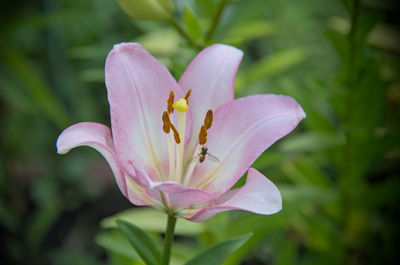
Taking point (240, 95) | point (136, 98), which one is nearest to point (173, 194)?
point (136, 98)

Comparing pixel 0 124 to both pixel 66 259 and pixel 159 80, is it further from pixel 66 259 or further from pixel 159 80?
pixel 159 80

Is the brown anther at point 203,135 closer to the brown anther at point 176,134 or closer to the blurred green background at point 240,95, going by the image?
the brown anther at point 176,134

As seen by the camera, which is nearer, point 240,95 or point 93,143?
point 93,143

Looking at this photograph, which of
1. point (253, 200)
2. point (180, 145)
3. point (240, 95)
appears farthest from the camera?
point (240, 95)

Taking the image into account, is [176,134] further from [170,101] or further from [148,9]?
[148,9]

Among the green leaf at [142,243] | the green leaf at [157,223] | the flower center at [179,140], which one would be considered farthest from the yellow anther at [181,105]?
the green leaf at [157,223]

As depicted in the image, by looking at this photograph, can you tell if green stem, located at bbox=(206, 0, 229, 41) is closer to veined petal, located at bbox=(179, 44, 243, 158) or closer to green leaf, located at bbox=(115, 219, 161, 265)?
veined petal, located at bbox=(179, 44, 243, 158)

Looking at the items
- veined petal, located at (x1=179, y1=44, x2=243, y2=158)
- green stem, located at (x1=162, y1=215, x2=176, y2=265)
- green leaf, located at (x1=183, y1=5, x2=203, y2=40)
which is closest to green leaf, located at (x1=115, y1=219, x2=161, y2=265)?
green stem, located at (x1=162, y1=215, x2=176, y2=265)
